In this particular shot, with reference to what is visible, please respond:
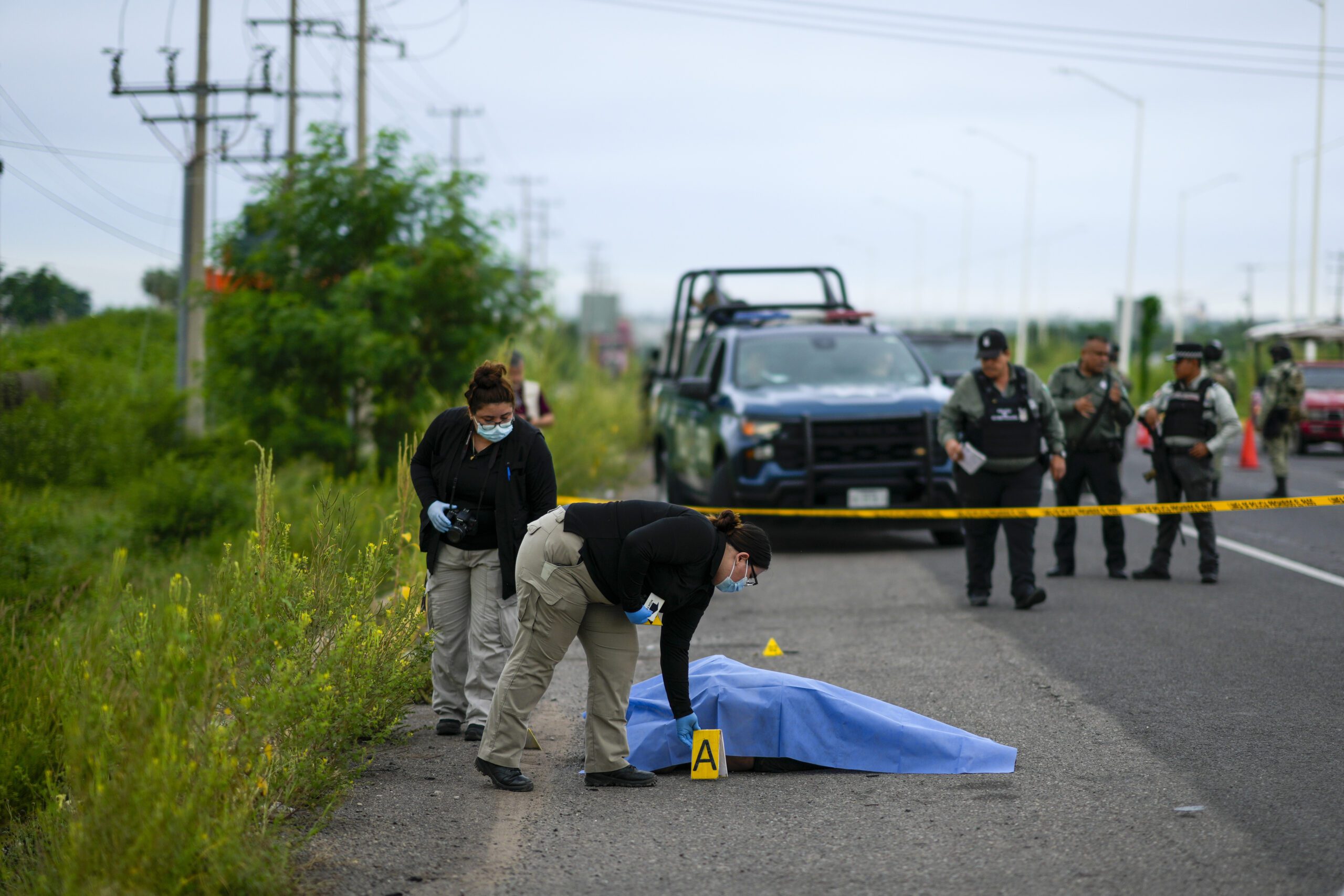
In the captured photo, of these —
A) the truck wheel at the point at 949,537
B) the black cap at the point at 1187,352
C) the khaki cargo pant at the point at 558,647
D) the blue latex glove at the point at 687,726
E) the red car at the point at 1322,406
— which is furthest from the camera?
the red car at the point at 1322,406

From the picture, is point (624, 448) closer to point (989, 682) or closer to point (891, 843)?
point (989, 682)

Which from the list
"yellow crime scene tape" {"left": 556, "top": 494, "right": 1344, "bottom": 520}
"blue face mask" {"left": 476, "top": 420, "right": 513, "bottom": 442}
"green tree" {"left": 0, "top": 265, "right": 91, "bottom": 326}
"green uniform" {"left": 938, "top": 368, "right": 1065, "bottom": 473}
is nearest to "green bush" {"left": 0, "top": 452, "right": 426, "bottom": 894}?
"blue face mask" {"left": 476, "top": 420, "right": 513, "bottom": 442}

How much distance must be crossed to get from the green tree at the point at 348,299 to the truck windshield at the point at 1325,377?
52.9 feet

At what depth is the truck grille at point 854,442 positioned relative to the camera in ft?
41.6

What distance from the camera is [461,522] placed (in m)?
6.41

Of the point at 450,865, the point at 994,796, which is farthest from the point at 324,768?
the point at 994,796

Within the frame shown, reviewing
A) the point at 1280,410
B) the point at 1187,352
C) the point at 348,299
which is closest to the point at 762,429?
the point at 1187,352

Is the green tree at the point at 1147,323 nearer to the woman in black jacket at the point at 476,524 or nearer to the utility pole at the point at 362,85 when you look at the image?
the utility pole at the point at 362,85

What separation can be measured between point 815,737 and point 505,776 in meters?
1.31

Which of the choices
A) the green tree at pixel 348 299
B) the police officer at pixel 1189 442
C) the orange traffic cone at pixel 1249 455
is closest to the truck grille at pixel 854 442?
the police officer at pixel 1189 442

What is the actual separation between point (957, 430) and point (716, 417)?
3.41 metres

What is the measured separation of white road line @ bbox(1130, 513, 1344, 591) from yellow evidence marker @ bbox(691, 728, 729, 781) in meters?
6.27

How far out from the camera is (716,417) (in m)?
13.3

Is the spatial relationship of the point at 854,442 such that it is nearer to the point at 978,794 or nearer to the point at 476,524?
the point at 476,524
